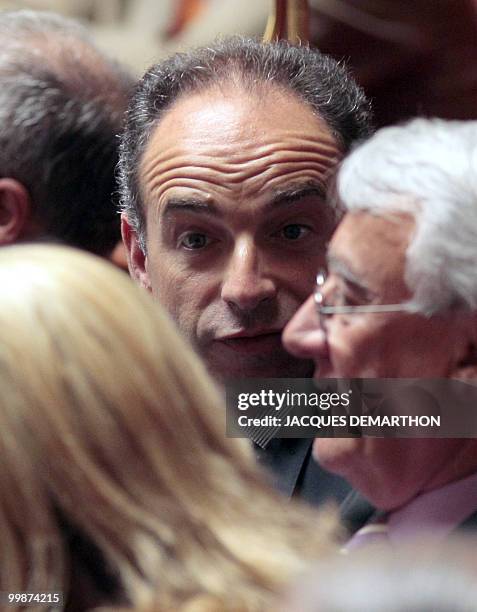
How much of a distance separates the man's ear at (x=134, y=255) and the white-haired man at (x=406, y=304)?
0.70ft

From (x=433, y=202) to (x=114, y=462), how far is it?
360 millimetres

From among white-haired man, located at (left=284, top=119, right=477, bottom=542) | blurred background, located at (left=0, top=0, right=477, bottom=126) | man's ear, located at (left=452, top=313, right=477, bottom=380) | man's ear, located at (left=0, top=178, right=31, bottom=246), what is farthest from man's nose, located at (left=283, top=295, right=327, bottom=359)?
man's ear, located at (left=0, top=178, right=31, bottom=246)

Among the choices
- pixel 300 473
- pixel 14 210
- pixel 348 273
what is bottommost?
pixel 300 473

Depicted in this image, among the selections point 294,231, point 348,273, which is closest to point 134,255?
A: point 294,231

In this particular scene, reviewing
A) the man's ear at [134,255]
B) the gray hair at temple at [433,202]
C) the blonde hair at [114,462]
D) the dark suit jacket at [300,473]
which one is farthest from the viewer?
the man's ear at [134,255]

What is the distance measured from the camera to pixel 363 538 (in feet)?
3.40

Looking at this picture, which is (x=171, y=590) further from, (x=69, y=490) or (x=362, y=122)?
(x=362, y=122)

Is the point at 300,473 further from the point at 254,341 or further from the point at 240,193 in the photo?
the point at 240,193

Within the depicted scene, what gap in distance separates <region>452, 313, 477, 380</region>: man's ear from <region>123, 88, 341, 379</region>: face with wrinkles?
0.54 feet

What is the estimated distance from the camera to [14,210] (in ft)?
4.11

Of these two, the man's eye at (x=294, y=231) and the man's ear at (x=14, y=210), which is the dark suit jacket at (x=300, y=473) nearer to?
the man's eye at (x=294, y=231)

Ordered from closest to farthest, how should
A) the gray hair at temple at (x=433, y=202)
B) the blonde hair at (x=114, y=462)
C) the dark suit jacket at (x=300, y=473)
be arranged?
the blonde hair at (x=114, y=462)
the gray hair at temple at (x=433, y=202)
the dark suit jacket at (x=300, y=473)

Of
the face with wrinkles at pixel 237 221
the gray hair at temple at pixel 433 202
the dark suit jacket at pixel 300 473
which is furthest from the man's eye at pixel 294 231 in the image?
the dark suit jacket at pixel 300 473

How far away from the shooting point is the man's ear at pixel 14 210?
1.23m
